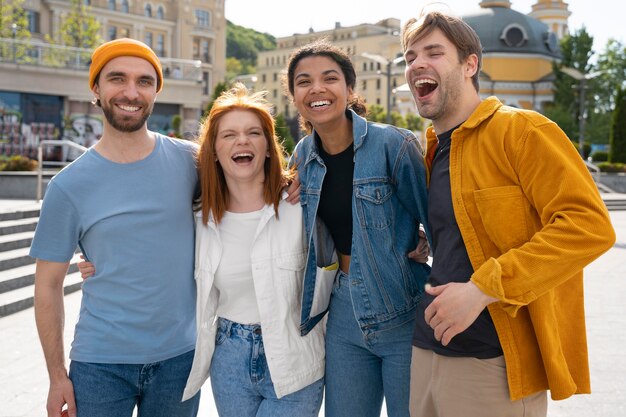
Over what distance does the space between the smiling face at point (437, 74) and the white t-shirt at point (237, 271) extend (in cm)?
100

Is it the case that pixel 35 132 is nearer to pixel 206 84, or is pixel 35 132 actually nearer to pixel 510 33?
pixel 206 84

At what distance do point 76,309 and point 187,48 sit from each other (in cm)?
5453

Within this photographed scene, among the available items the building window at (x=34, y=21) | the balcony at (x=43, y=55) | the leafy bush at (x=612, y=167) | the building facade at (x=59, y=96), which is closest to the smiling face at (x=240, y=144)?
the building facade at (x=59, y=96)

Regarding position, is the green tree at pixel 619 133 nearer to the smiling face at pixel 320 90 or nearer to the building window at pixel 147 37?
the smiling face at pixel 320 90

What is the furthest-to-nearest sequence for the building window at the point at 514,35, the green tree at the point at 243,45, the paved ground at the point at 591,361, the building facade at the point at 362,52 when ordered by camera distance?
the green tree at the point at 243,45 → the building facade at the point at 362,52 → the building window at the point at 514,35 → the paved ground at the point at 591,361

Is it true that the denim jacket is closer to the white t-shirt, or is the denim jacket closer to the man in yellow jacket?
the white t-shirt

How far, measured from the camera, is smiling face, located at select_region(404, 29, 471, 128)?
2.46 metres

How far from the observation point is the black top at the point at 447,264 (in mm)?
2316

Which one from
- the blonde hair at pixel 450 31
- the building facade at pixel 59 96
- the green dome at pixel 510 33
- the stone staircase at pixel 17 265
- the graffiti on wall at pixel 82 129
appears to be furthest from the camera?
the green dome at pixel 510 33

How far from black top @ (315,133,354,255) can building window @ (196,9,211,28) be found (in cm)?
6037

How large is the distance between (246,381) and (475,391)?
108 centimetres

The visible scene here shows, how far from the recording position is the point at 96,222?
2.76m

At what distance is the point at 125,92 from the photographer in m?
2.88

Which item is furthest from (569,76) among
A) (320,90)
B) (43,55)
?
(320,90)
